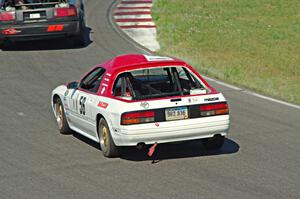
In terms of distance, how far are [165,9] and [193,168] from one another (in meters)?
19.0

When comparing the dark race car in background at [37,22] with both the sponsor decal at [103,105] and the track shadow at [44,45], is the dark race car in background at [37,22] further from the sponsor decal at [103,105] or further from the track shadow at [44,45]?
the sponsor decal at [103,105]

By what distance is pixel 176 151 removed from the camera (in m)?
10.6

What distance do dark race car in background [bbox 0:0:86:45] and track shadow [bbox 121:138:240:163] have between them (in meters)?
9.64

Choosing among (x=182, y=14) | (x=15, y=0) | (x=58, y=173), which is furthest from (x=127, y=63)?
(x=182, y=14)

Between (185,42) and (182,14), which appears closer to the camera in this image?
(185,42)

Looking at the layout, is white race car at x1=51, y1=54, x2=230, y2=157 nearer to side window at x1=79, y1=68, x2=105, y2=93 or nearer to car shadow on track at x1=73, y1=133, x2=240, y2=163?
side window at x1=79, y1=68, x2=105, y2=93

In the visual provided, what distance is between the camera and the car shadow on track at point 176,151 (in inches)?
404

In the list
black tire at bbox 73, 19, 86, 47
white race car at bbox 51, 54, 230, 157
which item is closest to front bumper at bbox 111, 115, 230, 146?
white race car at bbox 51, 54, 230, 157

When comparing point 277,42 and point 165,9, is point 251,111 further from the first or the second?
point 165,9

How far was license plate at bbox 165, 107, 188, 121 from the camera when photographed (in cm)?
973

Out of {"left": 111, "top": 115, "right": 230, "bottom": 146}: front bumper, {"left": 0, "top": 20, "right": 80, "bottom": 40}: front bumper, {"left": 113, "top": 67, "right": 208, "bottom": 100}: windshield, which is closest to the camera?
{"left": 111, "top": 115, "right": 230, "bottom": 146}: front bumper

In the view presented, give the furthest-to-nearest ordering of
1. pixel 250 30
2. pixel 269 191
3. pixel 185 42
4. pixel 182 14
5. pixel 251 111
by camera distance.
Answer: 1. pixel 182 14
2. pixel 250 30
3. pixel 185 42
4. pixel 251 111
5. pixel 269 191

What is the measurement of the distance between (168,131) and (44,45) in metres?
12.2

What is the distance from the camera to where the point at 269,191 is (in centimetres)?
846
